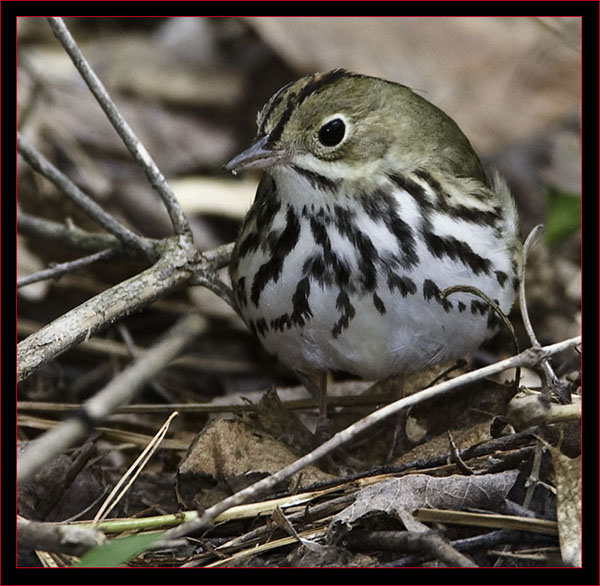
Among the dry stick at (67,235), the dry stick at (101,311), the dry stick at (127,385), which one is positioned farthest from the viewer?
the dry stick at (67,235)

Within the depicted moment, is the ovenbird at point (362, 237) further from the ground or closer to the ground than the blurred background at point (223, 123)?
closer to the ground

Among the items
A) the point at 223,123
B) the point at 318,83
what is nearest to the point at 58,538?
the point at 318,83

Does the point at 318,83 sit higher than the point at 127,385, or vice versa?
the point at 318,83

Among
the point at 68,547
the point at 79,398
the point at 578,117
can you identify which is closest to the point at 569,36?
the point at 578,117

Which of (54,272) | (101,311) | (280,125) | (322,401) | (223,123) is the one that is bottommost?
(322,401)

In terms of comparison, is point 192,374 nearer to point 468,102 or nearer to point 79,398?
point 79,398

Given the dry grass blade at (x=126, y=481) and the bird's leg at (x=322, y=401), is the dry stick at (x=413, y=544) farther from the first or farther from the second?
the bird's leg at (x=322, y=401)

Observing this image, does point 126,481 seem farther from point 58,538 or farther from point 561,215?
point 561,215

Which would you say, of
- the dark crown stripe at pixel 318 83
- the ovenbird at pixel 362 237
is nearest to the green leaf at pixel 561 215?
the ovenbird at pixel 362 237
